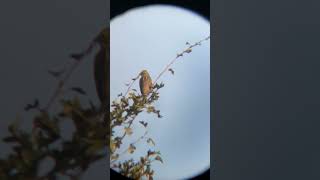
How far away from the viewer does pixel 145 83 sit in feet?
5.99

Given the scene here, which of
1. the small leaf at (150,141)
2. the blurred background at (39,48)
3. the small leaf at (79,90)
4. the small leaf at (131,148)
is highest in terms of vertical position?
the blurred background at (39,48)

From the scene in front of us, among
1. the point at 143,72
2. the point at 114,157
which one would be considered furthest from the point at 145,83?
the point at 114,157

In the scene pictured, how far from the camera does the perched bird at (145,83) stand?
1812 millimetres

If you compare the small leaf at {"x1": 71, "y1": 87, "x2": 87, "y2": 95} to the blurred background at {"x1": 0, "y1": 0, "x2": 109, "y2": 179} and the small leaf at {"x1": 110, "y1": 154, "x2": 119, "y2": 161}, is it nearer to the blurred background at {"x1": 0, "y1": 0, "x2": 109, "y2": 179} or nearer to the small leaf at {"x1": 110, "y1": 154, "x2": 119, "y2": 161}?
the blurred background at {"x1": 0, "y1": 0, "x2": 109, "y2": 179}

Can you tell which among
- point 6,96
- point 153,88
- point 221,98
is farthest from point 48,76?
point 153,88

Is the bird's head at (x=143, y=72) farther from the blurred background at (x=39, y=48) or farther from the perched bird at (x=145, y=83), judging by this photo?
the blurred background at (x=39, y=48)

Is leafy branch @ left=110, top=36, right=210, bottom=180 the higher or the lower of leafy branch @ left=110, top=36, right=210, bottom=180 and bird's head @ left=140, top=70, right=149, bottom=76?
the lower

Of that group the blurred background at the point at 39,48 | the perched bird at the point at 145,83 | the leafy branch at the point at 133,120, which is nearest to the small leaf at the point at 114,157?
the leafy branch at the point at 133,120

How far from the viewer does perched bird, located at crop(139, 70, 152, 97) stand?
5.94ft

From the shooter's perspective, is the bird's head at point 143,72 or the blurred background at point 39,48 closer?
the blurred background at point 39,48

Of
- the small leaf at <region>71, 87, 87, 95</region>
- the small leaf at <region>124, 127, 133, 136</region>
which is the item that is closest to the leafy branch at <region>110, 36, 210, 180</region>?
the small leaf at <region>124, 127, 133, 136</region>

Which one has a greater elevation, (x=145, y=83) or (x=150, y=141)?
(x=145, y=83)

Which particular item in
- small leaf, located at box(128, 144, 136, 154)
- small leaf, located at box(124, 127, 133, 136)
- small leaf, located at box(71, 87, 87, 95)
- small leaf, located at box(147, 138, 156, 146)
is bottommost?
small leaf, located at box(128, 144, 136, 154)

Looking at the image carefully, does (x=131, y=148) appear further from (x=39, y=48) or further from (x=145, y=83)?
(x=39, y=48)
